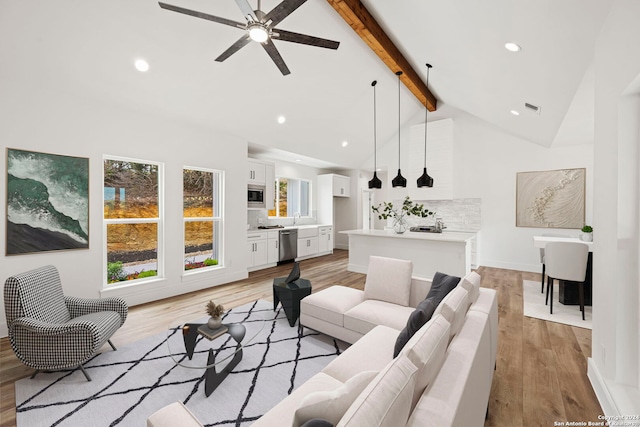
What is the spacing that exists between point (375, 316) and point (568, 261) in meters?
2.81

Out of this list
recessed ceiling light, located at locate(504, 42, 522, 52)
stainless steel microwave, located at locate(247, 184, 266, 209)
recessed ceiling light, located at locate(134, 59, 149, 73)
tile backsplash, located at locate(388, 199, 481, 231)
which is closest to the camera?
recessed ceiling light, located at locate(504, 42, 522, 52)

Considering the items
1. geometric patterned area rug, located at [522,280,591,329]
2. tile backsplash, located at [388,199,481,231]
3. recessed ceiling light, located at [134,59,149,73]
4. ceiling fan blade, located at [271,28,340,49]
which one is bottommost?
geometric patterned area rug, located at [522,280,591,329]

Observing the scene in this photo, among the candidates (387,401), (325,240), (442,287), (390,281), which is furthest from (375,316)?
(325,240)

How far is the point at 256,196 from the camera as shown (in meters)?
5.93

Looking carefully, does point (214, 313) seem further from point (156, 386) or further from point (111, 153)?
point (111, 153)

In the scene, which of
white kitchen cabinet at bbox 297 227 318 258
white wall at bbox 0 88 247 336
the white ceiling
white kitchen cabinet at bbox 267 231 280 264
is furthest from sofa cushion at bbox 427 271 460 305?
white kitchen cabinet at bbox 297 227 318 258

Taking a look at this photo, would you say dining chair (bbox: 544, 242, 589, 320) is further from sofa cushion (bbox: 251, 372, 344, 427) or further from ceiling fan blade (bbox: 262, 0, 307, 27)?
ceiling fan blade (bbox: 262, 0, 307, 27)

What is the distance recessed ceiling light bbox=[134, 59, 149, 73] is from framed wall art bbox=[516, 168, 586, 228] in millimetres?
6764

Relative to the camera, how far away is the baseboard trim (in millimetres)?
1729

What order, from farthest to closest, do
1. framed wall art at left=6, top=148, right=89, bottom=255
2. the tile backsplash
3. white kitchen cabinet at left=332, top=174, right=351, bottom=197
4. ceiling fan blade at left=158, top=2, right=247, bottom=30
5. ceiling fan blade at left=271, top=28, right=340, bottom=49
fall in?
white kitchen cabinet at left=332, top=174, right=351, bottom=197 < the tile backsplash < framed wall art at left=6, top=148, right=89, bottom=255 < ceiling fan blade at left=271, top=28, right=340, bottom=49 < ceiling fan blade at left=158, top=2, right=247, bottom=30

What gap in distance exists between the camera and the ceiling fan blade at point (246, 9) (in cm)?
190

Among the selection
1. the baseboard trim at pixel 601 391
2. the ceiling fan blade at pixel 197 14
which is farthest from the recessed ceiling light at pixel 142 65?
the baseboard trim at pixel 601 391

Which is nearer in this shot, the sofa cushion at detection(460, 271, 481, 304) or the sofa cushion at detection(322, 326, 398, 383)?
the sofa cushion at detection(322, 326, 398, 383)

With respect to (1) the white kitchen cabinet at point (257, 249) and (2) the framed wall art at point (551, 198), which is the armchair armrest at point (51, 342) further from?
(2) the framed wall art at point (551, 198)
